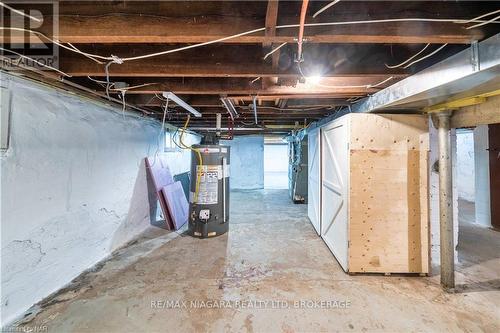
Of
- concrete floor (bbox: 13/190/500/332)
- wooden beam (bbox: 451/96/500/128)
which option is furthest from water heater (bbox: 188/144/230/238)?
wooden beam (bbox: 451/96/500/128)

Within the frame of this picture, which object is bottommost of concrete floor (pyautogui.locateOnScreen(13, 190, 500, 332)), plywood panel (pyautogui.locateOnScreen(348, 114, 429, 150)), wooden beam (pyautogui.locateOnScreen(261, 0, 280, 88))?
concrete floor (pyautogui.locateOnScreen(13, 190, 500, 332))

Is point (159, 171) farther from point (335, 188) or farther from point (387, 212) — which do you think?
point (387, 212)

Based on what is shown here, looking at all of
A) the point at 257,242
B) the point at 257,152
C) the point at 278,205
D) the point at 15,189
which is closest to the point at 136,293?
the point at 15,189

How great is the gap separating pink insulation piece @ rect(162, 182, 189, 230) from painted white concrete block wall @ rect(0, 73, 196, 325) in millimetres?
755

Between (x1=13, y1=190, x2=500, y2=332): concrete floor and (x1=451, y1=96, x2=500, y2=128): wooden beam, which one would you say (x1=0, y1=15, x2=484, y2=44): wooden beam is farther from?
(x1=13, y1=190, x2=500, y2=332): concrete floor

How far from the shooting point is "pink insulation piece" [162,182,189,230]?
3.71 meters

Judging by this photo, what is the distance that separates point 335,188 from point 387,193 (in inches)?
21.9

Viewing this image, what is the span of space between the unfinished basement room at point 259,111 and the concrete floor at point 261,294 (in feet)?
0.05

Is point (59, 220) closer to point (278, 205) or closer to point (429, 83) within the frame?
point (429, 83)

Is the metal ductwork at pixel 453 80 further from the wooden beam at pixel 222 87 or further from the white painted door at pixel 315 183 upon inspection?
the white painted door at pixel 315 183

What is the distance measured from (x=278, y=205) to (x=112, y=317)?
4.10 m

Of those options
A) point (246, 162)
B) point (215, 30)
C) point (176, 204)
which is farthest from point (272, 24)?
point (246, 162)

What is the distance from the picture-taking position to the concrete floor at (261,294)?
1619 millimetres

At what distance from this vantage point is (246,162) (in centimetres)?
785
